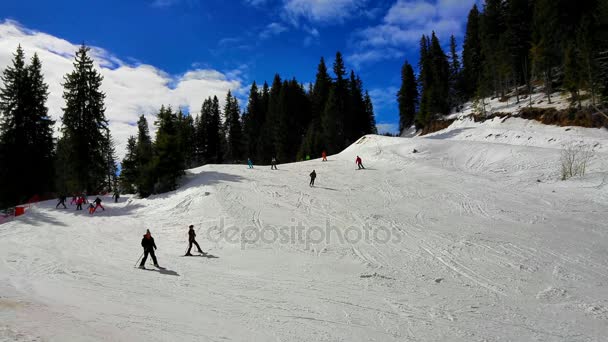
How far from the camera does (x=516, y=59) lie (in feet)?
183

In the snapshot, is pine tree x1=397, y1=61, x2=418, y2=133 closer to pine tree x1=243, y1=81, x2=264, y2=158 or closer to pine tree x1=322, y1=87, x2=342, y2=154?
pine tree x1=322, y1=87, x2=342, y2=154

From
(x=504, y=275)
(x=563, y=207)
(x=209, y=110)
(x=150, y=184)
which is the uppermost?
(x=209, y=110)

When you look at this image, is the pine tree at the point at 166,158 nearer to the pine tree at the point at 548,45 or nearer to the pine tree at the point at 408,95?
the pine tree at the point at 548,45

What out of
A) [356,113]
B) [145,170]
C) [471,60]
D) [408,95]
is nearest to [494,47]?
[471,60]

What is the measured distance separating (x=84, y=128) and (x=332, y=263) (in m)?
29.8

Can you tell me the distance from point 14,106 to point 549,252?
39.9m

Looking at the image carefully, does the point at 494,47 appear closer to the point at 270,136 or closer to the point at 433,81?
the point at 433,81

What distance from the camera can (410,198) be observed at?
72.9ft

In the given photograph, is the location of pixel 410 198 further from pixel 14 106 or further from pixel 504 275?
pixel 14 106

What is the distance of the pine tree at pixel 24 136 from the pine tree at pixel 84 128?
181cm

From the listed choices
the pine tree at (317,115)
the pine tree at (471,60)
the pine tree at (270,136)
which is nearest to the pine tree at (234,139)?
the pine tree at (270,136)

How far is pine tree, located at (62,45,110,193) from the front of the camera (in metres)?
30.4

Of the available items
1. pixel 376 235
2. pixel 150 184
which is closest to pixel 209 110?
pixel 150 184

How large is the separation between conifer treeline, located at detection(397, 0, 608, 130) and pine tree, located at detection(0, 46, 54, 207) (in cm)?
5466
